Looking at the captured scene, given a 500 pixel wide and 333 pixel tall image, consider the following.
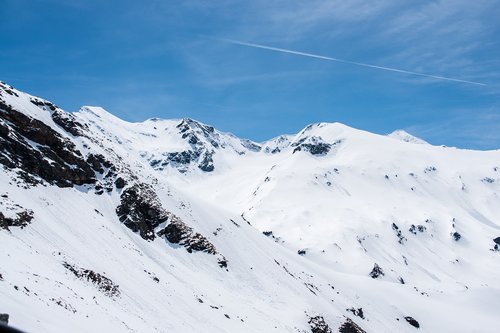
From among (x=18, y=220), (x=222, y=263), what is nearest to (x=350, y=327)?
(x=222, y=263)

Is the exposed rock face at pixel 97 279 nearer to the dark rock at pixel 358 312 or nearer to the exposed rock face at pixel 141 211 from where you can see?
the exposed rock face at pixel 141 211

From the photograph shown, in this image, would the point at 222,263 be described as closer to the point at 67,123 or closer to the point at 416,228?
the point at 67,123

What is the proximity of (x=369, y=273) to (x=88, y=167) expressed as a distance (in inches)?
4179

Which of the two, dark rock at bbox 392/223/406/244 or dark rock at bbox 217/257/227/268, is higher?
dark rock at bbox 392/223/406/244

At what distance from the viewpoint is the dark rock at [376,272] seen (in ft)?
468

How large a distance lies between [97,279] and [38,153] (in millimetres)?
22011

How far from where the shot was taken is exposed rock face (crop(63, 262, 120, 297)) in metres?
37.8

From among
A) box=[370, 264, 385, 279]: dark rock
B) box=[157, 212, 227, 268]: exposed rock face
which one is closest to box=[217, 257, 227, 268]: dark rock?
box=[157, 212, 227, 268]: exposed rock face

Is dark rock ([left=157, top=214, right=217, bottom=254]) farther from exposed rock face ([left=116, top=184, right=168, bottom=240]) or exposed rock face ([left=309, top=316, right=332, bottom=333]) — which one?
exposed rock face ([left=309, top=316, right=332, bottom=333])

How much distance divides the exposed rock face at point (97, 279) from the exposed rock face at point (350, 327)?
3605 cm

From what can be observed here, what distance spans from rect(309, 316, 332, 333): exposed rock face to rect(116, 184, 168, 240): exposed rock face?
23.4 metres

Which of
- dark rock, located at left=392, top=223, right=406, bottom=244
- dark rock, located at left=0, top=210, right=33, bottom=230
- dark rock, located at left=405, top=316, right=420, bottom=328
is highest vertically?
dark rock, located at left=392, top=223, right=406, bottom=244

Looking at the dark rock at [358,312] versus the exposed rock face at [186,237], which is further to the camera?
the dark rock at [358,312]

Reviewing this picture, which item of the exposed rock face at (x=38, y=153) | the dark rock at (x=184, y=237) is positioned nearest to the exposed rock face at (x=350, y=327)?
the dark rock at (x=184, y=237)
